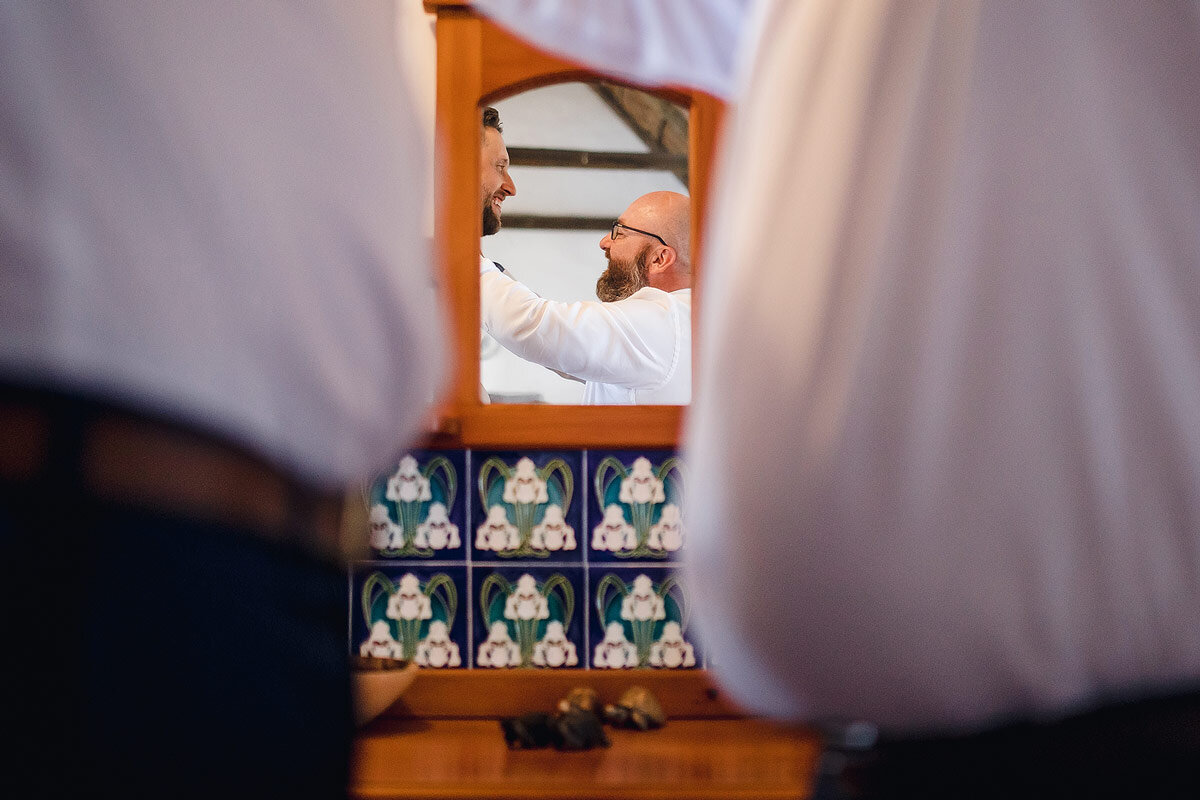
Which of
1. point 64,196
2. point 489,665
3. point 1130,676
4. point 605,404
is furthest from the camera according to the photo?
point 605,404

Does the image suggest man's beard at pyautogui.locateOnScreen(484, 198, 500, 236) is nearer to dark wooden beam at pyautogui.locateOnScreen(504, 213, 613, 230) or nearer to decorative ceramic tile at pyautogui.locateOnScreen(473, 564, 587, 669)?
dark wooden beam at pyautogui.locateOnScreen(504, 213, 613, 230)

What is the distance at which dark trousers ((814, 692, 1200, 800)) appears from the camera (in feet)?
1.42

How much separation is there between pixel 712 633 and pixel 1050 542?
165mm

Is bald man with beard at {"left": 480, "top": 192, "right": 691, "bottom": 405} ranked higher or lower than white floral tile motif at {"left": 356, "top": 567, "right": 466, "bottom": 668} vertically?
higher

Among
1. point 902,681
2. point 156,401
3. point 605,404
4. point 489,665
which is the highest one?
point 605,404

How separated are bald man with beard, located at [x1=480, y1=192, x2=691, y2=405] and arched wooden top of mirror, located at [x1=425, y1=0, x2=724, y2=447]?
5 centimetres

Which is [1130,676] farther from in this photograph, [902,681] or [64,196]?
[64,196]

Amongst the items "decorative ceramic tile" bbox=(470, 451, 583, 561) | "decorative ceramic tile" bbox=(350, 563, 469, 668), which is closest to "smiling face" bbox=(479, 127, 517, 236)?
"decorative ceramic tile" bbox=(470, 451, 583, 561)

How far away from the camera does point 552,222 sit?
5.49 feet

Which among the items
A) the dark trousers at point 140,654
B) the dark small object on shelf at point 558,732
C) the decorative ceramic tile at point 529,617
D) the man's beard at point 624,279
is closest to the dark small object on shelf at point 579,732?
the dark small object on shelf at point 558,732

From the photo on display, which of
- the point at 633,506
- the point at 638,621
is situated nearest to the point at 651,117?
the point at 633,506

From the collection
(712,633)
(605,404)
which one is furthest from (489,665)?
(712,633)

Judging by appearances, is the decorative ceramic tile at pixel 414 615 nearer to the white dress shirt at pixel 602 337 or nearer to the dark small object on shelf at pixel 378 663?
the dark small object on shelf at pixel 378 663

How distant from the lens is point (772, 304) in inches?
17.4
